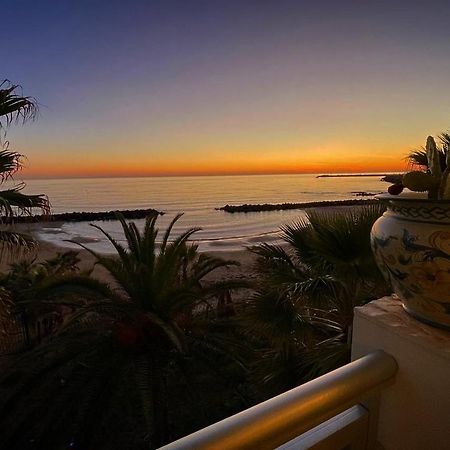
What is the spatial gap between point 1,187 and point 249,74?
1024 cm

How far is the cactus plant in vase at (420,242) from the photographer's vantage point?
0.93 meters

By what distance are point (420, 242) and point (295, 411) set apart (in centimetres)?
57

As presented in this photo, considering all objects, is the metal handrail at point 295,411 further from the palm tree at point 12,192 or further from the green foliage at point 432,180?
the palm tree at point 12,192

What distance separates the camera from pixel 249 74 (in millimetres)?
12875

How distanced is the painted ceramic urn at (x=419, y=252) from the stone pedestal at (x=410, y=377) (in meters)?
0.07

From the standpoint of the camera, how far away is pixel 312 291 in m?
3.62

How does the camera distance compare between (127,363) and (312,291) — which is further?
(127,363)

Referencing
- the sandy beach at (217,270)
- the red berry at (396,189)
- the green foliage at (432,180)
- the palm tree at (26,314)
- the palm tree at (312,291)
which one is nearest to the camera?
the green foliage at (432,180)

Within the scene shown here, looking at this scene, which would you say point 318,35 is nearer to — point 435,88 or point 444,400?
point 435,88

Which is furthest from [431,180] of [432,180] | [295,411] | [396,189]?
[295,411]

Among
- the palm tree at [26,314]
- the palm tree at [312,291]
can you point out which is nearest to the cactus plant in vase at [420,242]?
the palm tree at [312,291]

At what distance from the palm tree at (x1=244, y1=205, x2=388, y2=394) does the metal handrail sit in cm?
240

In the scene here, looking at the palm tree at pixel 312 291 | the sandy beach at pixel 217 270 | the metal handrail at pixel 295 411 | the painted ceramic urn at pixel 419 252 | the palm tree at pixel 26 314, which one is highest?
the painted ceramic urn at pixel 419 252

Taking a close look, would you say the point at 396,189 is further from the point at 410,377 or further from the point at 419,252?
the point at 410,377
